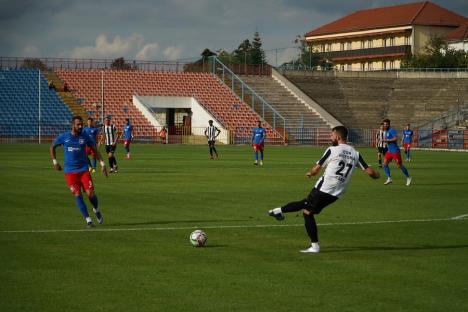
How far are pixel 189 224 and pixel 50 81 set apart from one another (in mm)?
61160

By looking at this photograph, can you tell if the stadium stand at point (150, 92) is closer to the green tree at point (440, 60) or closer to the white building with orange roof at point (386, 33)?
the green tree at point (440, 60)

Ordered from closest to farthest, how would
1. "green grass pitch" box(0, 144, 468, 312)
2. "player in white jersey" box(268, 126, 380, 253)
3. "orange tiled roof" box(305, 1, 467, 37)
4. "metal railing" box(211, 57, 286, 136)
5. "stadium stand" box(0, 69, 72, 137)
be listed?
"green grass pitch" box(0, 144, 468, 312) → "player in white jersey" box(268, 126, 380, 253) → "stadium stand" box(0, 69, 72, 137) → "metal railing" box(211, 57, 286, 136) → "orange tiled roof" box(305, 1, 467, 37)

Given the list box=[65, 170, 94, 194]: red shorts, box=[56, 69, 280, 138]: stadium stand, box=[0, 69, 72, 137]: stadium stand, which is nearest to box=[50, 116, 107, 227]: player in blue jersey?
box=[65, 170, 94, 194]: red shorts

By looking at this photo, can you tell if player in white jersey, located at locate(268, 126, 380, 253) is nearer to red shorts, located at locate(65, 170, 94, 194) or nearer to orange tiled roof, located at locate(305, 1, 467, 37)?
red shorts, located at locate(65, 170, 94, 194)

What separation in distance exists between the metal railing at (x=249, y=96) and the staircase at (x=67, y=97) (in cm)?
1593

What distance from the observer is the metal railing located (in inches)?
3049

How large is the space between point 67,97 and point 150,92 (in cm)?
789

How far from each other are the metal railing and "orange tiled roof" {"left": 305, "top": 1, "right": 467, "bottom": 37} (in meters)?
41.3

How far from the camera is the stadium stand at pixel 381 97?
81.9 metres

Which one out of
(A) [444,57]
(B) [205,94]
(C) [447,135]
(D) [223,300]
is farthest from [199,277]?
(A) [444,57]

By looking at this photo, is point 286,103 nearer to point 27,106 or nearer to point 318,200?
point 27,106

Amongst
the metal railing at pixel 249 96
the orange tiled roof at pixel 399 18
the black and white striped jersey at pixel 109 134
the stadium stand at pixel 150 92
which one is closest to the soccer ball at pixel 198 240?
the black and white striped jersey at pixel 109 134

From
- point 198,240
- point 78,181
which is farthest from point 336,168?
point 78,181

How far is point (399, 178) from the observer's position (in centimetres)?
3183
